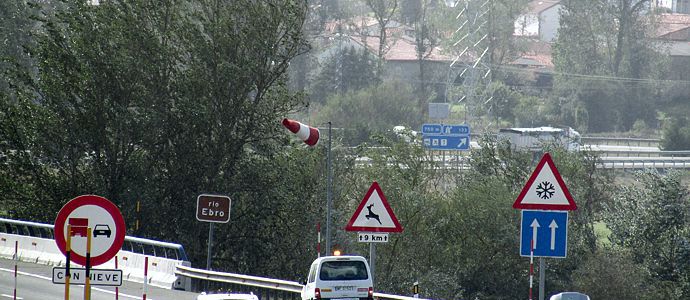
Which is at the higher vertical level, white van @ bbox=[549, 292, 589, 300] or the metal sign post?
the metal sign post

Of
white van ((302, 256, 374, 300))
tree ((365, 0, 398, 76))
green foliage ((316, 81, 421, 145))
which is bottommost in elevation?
white van ((302, 256, 374, 300))

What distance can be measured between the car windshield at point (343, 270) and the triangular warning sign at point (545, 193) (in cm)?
948

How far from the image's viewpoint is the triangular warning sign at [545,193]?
1253 centimetres

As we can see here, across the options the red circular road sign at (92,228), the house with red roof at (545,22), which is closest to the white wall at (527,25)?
the house with red roof at (545,22)

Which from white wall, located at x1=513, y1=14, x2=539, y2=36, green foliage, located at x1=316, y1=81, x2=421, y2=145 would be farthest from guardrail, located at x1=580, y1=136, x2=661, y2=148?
white wall, located at x1=513, y1=14, x2=539, y2=36

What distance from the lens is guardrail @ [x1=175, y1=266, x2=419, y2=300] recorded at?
2448 centimetres

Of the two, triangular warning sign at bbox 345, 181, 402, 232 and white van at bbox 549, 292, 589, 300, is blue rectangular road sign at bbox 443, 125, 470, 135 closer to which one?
triangular warning sign at bbox 345, 181, 402, 232

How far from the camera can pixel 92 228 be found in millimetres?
11125

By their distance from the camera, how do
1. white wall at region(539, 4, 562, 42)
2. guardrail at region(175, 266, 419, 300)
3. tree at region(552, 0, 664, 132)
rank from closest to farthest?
guardrail at region(175, 266, 419, 300) < tree at region(552, 0, 664, 132) < white wall at region(539, 4, 562, 42)

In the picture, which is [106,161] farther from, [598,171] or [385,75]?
[385,75]

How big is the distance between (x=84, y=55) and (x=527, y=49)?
84592 millimetres

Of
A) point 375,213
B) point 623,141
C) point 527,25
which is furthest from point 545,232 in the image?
point 527,25

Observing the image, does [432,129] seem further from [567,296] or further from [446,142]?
[567,296]

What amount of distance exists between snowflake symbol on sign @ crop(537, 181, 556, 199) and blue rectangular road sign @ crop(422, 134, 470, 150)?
4358 centimetres
